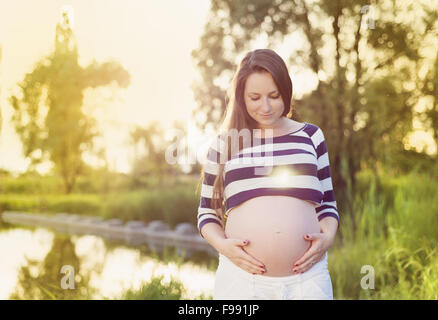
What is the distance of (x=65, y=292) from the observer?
4941mm

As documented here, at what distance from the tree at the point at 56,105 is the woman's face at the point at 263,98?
61.6ft

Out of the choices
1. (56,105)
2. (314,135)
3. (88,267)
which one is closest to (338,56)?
(88,267)

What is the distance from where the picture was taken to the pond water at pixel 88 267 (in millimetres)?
5090

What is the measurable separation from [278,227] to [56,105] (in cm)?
1960

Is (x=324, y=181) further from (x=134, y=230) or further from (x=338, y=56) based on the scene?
(x=134, y=230)

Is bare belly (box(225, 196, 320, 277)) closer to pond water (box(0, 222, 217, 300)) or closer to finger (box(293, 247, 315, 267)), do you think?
finger (box(293, 247, 315, 267))

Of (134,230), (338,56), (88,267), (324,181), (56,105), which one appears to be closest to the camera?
(324,181)

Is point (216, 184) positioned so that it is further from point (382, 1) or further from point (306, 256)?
point (382, 1)

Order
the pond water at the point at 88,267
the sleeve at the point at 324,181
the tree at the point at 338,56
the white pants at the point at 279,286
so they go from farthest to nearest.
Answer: the tree at the point at 338,56 → the pond water at the point at 88,267 → the sleeve at the point at 324,181 → the white pants at the point at 279,286

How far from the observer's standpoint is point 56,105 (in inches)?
799

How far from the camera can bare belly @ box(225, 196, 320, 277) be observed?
201 centimetres

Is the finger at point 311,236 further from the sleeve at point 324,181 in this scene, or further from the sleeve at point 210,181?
the sleeve at point 210,181

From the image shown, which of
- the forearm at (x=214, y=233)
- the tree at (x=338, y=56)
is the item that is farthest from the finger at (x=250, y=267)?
the tree at (x=338, y=56)
